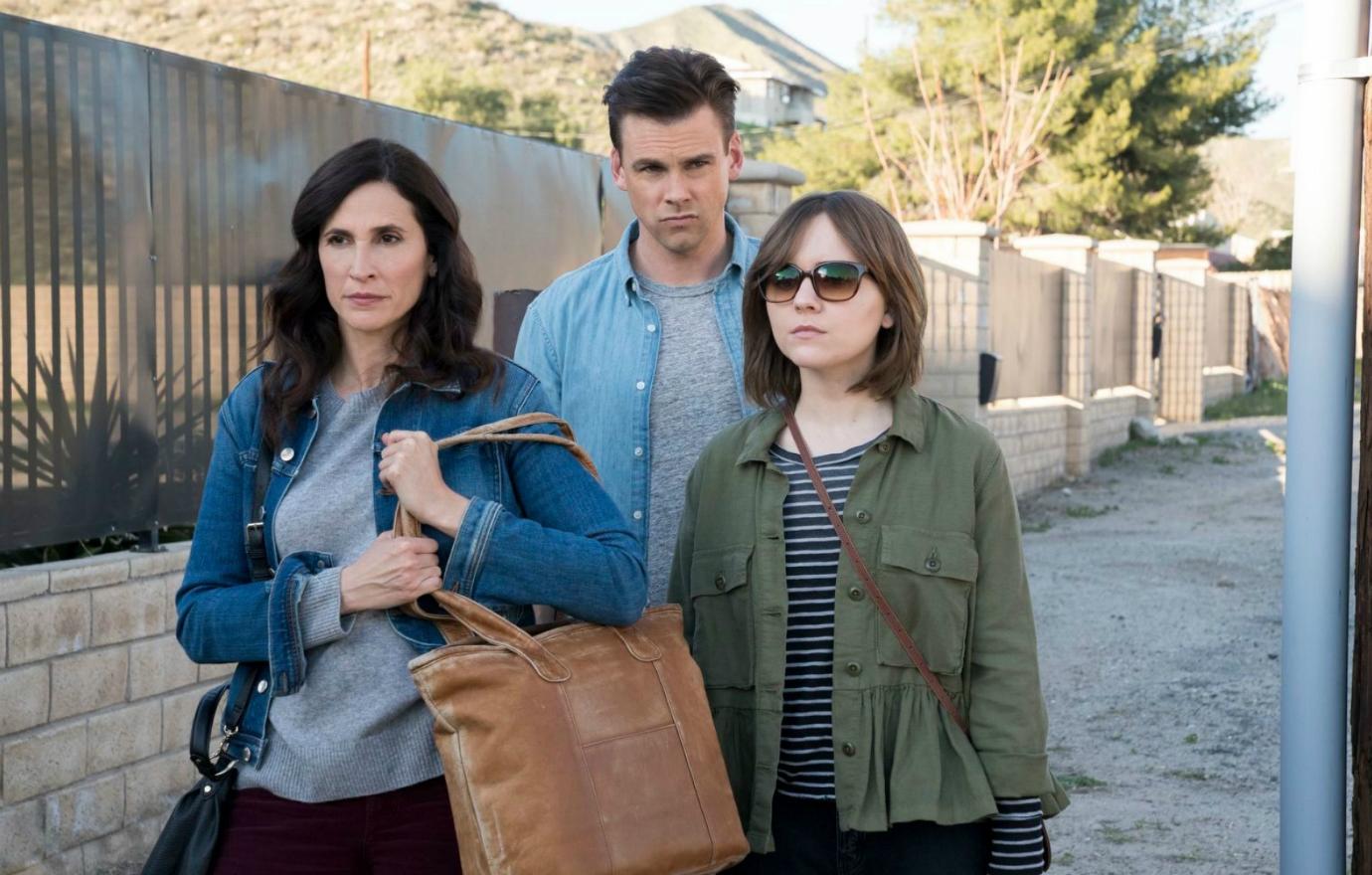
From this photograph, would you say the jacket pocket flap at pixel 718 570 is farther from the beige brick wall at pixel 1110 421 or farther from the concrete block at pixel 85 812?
the beige brick wall at pixel 1110 421

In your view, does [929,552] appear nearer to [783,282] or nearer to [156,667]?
[783,282]

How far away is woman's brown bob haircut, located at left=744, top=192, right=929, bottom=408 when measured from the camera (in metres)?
2.70

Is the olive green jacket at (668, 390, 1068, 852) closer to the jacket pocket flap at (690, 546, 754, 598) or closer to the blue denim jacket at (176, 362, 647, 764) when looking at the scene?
the jacket pocket flap at (690, 546, 754, 598)

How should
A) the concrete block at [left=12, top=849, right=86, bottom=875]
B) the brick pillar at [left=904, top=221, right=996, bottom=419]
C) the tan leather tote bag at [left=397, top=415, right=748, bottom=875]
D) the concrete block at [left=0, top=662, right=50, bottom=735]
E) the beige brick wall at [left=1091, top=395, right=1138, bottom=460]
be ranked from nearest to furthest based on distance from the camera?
1. the tan leather tote bag at [left=397, top=415, right=748, bottom=875]
2. the concrete block at [left=0, top=662, right=50, bottom=735]
3. the concrete block at [left=12, top=849, right=86, bottom=875]
4. the brick pillar at [left=904, top=221, right=996, bottom=419]
5. the beige brick wall at [left=1091, top=395, right=1138, bottom=460]

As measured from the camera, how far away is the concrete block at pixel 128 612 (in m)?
4.93

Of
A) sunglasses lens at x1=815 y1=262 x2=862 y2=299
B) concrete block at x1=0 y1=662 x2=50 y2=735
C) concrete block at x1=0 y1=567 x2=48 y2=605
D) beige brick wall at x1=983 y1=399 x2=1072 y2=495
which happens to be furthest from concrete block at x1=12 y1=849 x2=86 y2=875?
beige brick wall at x1=983 y1=399 x2=1072 y2=495

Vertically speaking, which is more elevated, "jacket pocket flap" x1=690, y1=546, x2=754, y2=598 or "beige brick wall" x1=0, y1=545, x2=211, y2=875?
"jacket pocket flap" x1=690, y1=546, x2=754, y2=598

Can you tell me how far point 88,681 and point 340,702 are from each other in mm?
2885

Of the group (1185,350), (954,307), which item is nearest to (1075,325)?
(954,307)

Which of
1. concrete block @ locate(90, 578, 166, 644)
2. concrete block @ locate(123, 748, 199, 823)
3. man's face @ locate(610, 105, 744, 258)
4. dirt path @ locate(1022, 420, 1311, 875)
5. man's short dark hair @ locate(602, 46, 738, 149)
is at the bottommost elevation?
dirt path @ locate(1022, 420, 1311, 875)

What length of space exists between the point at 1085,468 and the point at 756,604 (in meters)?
14.9

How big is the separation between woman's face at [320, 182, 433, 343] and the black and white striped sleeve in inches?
48.4

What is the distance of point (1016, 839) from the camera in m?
2.57

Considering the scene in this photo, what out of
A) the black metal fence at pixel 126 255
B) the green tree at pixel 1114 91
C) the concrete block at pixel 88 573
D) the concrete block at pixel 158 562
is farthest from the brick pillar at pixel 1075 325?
the green tree at pixel 1114 91
